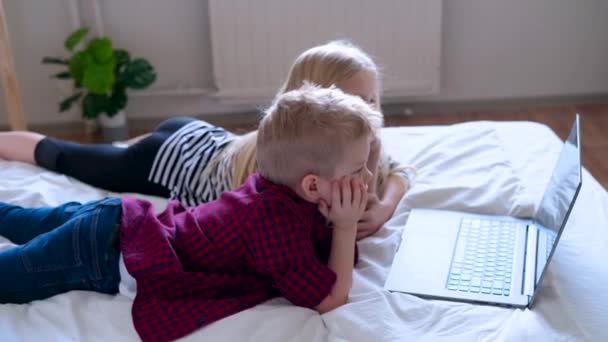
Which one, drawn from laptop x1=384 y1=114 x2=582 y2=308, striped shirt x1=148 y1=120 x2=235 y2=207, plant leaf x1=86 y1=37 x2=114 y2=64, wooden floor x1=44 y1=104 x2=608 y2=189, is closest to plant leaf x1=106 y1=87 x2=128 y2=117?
plant leaf x1=86 y1=37 x2=114 y2=64

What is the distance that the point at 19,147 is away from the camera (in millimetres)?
1771

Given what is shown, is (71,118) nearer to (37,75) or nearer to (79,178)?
(37,75)

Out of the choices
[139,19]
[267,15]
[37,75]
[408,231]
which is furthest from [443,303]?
[37,75]

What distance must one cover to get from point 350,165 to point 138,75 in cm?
176

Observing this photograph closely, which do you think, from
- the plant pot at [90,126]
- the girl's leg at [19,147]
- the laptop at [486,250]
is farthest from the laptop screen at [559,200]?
the plant pot at [90,126]

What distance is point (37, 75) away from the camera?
290cm

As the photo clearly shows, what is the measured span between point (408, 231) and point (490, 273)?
21 cm

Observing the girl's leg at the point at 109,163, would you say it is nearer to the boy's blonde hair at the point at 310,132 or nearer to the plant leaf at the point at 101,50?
the boy's blonde hair at the point at 310,132

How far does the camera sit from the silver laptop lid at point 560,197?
3.60ft

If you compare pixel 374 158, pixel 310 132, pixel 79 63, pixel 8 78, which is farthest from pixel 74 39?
pixel 310 132

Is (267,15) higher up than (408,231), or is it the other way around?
(267,15)

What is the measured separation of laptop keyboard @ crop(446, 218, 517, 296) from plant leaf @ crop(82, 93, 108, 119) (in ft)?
5.70

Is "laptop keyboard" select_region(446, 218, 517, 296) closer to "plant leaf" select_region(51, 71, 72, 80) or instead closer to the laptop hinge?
the laptop hinge

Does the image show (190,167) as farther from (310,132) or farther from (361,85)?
(310,132)
